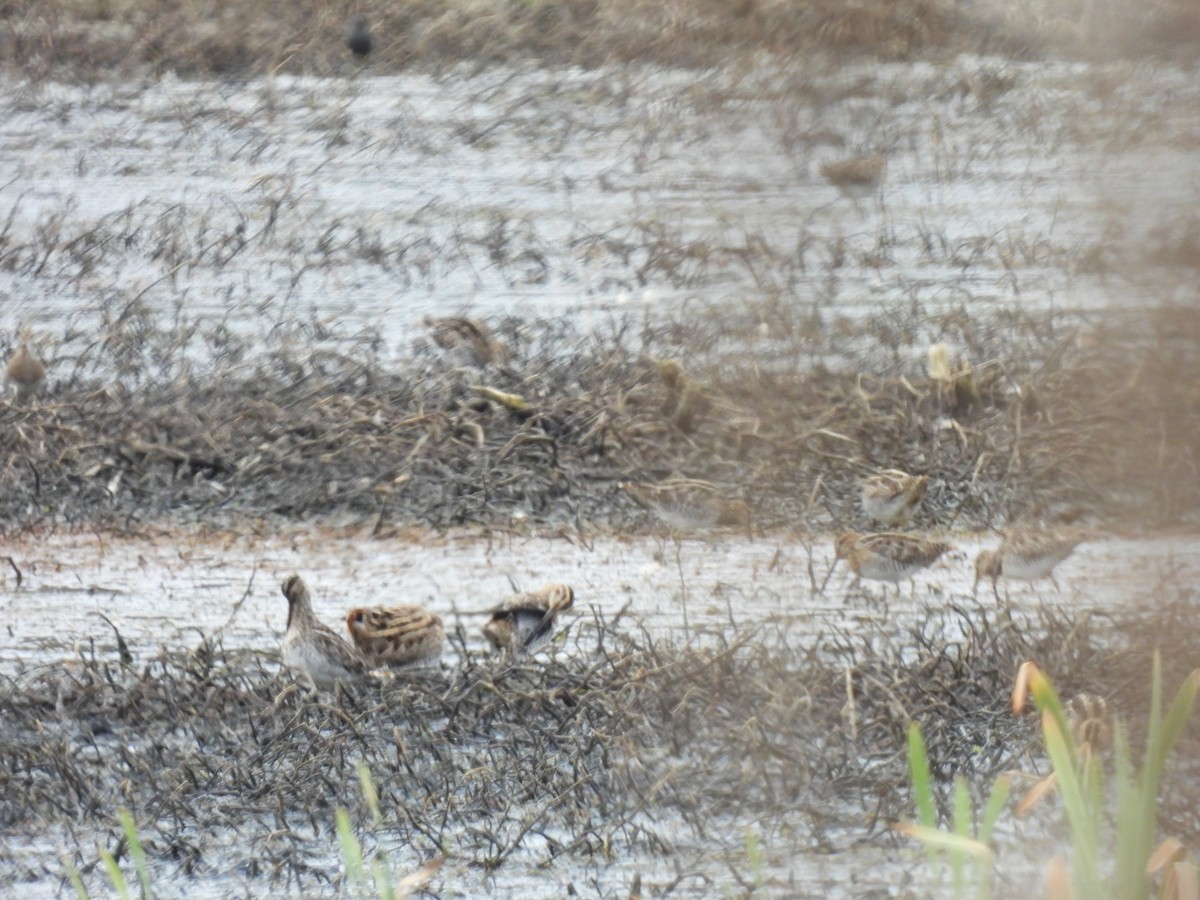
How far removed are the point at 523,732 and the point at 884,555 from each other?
1.10 meters

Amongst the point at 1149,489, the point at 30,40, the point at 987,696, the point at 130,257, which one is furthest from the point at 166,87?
the point at 1149,489

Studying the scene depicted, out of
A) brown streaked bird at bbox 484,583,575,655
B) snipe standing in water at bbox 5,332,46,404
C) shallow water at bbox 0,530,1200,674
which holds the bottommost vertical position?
shallow water at bbox 0,530,1200,674

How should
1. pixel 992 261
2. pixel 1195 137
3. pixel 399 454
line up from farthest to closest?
1. pixel 992 261
2. pixel 399 454
3. pixel 1195 137

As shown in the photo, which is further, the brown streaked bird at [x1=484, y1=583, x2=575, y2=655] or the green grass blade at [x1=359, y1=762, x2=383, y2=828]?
the brown streaked bird at [x1=484, y1=583, x2=575, y2=655]

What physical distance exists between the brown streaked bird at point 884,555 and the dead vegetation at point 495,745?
0.18 meters

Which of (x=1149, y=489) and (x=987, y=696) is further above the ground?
(x=1149, y=489)

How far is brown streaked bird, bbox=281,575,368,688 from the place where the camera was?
3209 mm

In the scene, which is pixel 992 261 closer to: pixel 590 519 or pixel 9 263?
pixel 590 519

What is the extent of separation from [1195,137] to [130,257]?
6.41 meters

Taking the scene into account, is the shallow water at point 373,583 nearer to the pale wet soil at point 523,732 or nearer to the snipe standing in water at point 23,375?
the pale wet soil at point 523,732

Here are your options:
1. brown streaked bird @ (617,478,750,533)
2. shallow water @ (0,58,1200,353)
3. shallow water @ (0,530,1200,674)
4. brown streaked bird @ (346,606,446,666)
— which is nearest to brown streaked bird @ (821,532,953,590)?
shallow water @ (0,530,1200,674)

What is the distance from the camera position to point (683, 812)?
2.50 metres

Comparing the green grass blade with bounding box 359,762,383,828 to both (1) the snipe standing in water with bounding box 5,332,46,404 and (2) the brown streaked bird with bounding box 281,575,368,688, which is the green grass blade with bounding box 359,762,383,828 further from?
(1) the snipe standing in water with bounding box 5,332,46,404

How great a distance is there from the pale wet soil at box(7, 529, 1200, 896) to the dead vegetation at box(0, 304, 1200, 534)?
0.51 m
